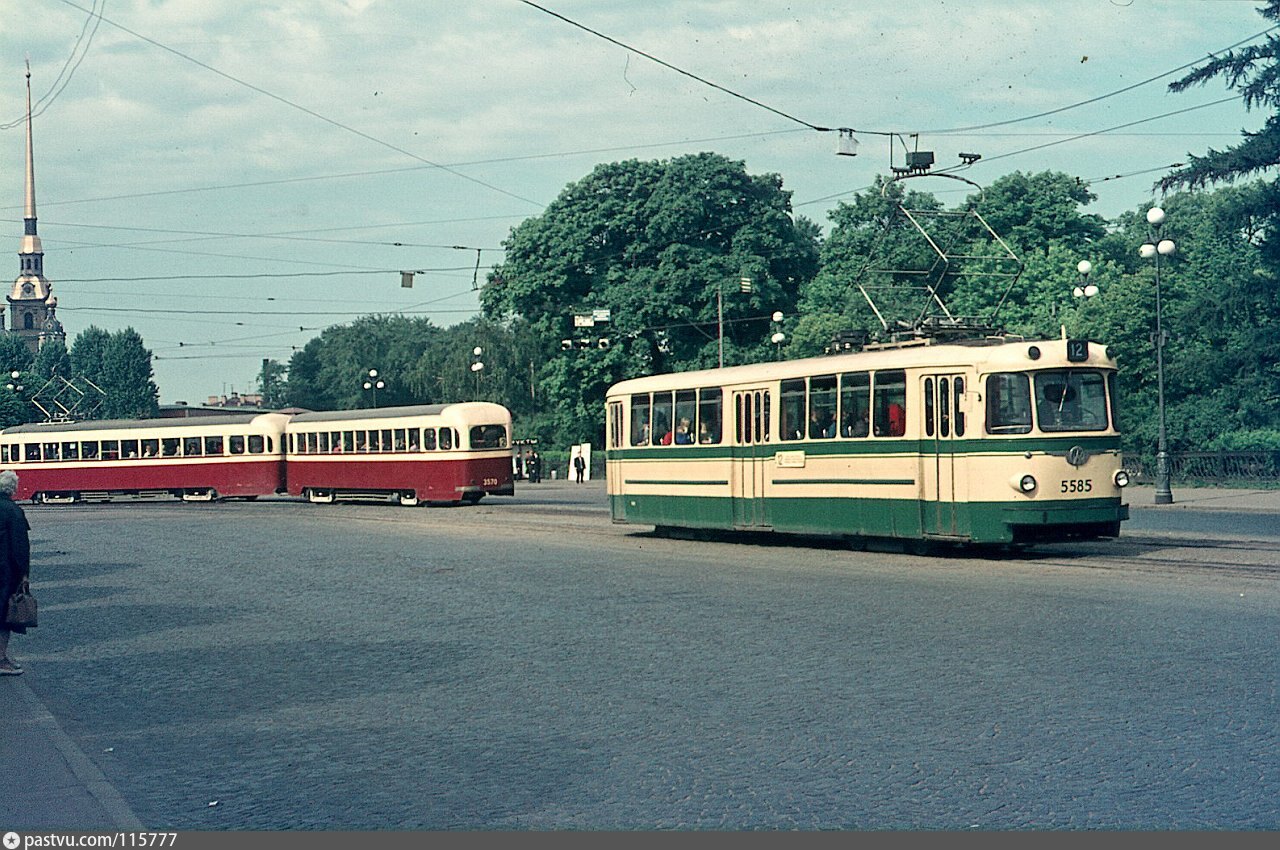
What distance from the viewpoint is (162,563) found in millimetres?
22891

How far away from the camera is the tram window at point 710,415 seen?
24250 millimetres

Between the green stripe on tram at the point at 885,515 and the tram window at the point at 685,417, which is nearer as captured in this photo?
the green stripe on tram at the point at 885,515

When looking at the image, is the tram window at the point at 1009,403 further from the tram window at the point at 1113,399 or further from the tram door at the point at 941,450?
the tram window at the point at 1113,399

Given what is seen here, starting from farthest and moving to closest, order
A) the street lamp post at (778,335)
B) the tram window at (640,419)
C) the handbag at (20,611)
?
the street lamp post at (778,335) < the tram window at (640,419) < the handbag at (20,611)

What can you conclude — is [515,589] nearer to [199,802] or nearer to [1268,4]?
[199,802]

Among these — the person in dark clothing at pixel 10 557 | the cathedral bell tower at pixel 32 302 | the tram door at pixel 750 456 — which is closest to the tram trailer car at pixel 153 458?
the tram door at pixel 750 456

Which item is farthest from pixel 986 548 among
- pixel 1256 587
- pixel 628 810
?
pixel 628 810

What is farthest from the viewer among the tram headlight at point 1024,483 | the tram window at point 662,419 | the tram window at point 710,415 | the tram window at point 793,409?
the tram window at point 662,419

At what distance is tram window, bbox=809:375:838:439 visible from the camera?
21844mm

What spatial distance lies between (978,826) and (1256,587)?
10.0m

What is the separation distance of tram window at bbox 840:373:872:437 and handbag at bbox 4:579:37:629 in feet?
41.3

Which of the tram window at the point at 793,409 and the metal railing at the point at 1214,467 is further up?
the tram window at the point at 793,409

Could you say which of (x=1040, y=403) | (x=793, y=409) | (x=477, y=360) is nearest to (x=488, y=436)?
(x=793, y=409)

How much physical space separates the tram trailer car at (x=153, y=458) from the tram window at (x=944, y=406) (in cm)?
3467
